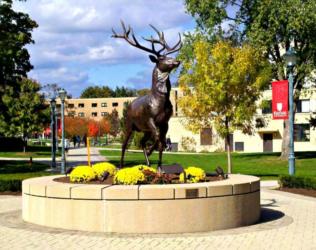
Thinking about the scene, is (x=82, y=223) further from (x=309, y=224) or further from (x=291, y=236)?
(x=309, y=224)

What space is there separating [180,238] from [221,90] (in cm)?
1606

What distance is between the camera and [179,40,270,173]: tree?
86.0ft

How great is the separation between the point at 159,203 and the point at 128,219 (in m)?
0.71

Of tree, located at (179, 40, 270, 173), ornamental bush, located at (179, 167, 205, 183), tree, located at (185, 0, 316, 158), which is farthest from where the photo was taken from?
tree, located at (185, 0, 316, 158)

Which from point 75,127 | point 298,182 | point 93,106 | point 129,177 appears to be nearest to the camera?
point 129,177

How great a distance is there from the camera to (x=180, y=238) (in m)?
10.5

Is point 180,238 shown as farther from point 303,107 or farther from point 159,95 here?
point 303,107

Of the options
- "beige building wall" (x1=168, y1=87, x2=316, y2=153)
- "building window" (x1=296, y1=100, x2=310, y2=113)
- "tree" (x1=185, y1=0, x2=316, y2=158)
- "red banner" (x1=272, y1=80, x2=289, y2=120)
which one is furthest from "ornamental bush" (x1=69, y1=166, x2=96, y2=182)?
"building window" (x1=296, y1=100, x2=310, y2=113)

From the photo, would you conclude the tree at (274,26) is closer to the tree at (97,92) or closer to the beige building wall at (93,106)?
the beige building wall at (93,106)

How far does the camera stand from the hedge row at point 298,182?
19.4 m

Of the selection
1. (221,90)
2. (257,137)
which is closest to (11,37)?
(221,90)

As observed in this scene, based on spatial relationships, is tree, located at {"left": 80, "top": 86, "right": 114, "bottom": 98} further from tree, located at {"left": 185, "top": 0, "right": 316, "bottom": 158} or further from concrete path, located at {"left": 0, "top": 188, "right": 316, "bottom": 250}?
concrete path, located at {"left": 0, "top": 188, "right": 316, "bottom": 250}

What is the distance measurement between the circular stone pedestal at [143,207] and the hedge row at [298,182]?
819 centimetres

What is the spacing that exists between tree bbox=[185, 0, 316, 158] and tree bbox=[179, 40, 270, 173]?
6841 mm
